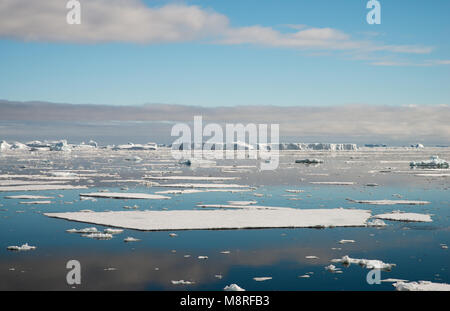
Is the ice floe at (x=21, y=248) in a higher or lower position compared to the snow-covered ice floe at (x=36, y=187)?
lower

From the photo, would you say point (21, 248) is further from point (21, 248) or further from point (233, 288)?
point (233, 288)

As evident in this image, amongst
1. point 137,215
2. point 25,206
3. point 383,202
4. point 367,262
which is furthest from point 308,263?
point 25,206

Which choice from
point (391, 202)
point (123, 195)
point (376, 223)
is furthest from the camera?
point (123, 195)

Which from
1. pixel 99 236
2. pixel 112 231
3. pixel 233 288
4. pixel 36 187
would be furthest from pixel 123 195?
pixel 233 288

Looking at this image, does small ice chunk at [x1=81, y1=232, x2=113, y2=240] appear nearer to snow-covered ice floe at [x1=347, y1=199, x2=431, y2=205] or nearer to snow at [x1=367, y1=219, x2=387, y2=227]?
snow at [x1=367, y1=219, x2=387, y2=227]

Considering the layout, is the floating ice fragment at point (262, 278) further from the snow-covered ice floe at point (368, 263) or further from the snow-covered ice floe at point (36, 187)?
the snow-covered ice floe at point (36, 187)

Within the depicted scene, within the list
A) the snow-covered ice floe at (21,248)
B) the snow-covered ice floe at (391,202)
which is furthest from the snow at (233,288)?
the snow-covered ice floe at (391,202)
